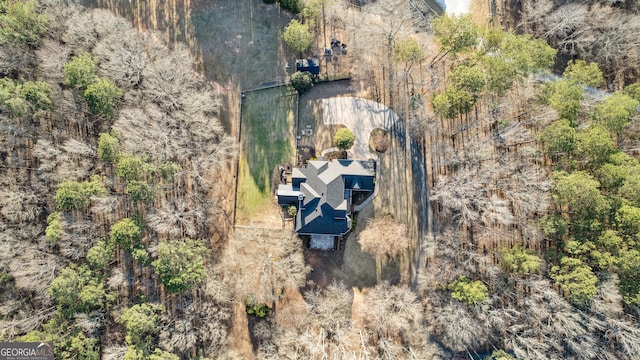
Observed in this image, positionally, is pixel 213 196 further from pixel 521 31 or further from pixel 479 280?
pixel 521 31

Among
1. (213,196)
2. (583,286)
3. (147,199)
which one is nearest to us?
(583,286)

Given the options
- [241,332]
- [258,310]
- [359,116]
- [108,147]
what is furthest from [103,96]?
[241,332]

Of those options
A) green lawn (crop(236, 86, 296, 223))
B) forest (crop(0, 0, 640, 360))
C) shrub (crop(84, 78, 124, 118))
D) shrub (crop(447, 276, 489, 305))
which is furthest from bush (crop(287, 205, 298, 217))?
shrub (crop(84, 78, 124, 118))

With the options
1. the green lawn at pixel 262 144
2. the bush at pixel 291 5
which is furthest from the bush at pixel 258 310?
the bush at pixel 291 5

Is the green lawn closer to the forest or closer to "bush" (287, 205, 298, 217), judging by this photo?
the forest

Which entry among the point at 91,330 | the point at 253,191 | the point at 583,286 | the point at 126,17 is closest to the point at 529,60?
the point at 583,286

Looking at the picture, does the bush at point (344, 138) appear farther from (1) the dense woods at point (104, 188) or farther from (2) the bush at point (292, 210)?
(1) the dense woods at point (104, 188)
